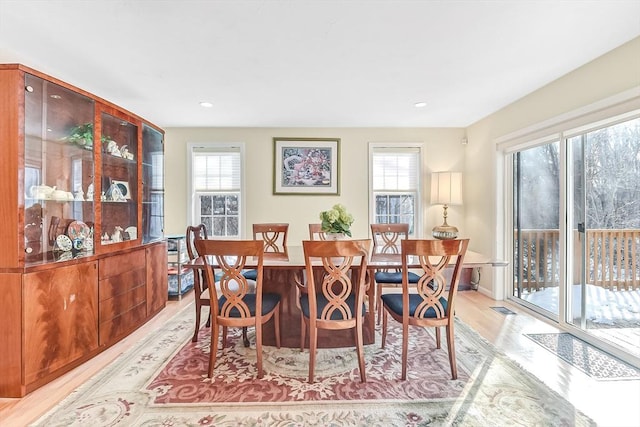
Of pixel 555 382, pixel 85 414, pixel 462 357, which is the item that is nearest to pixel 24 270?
pixel 85 414

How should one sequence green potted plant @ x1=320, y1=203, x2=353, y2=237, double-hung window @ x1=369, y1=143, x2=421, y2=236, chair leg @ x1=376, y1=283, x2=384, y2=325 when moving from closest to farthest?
1. green potted plant @ x1=320, y1=203, x2=353, y2=237
2. chair leg @ x1=376, y1=283, x2=384, y2=325
3. double-hung window @ x1=369, y1=143, x2=421, y2=236

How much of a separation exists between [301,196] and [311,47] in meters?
2.52

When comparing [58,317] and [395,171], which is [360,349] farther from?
[395,171]

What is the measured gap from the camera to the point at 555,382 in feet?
6.58

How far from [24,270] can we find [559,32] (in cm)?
395

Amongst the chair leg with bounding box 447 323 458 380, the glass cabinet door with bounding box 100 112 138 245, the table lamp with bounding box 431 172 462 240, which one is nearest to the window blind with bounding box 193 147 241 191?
the glass cabinet door with bounding box 100 112 138 245

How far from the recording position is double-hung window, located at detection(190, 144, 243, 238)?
454 cm

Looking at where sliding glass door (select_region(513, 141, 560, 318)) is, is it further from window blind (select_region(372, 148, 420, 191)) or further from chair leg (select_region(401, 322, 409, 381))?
chair leg (select_region(401, 322, 409, 381))

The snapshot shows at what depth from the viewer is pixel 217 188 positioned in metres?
4.57

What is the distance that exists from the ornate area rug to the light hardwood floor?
0.34ft

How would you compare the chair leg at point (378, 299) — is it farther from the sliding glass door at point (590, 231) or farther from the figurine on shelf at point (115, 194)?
the figurine on shelf at point (115, 194)

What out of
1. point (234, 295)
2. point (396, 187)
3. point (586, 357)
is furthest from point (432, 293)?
point (396, 187)

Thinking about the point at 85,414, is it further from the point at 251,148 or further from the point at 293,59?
the point at 251,148

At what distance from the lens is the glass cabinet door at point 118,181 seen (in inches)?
104
